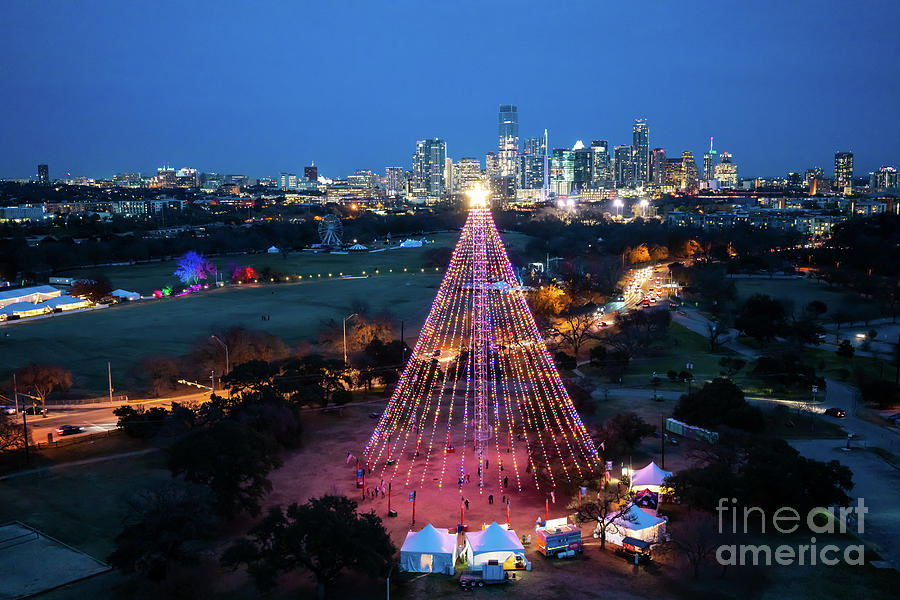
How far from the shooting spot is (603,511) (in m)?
19.1

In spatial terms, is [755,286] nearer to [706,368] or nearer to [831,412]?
[706,368]

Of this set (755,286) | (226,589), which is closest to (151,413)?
(226,589)

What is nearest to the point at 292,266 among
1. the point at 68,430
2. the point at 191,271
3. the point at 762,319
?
the point at 191,271

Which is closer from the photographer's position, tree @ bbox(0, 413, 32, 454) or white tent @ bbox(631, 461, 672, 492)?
white tent @ bbox(631, 461, 672, 492)

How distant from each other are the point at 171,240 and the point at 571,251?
177 feet

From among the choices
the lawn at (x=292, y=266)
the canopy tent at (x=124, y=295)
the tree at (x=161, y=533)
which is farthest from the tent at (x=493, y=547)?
the lawn at (x=292, y=266)

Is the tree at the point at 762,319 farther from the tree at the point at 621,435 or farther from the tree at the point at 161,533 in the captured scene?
the tree at the point at 161,533

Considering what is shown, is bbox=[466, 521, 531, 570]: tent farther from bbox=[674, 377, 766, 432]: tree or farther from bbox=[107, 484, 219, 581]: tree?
bbox=[674, 377, 766, 432]: tree

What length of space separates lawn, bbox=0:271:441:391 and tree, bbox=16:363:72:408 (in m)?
1.60

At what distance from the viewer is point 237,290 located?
6600 centimetres

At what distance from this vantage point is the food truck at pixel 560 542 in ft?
58.6

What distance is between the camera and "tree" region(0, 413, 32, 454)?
917 inches

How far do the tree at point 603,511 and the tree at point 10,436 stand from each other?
18802mm

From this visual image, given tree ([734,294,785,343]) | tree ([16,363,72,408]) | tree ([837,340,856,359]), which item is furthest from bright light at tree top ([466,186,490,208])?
tree ([837,340,856,359])
